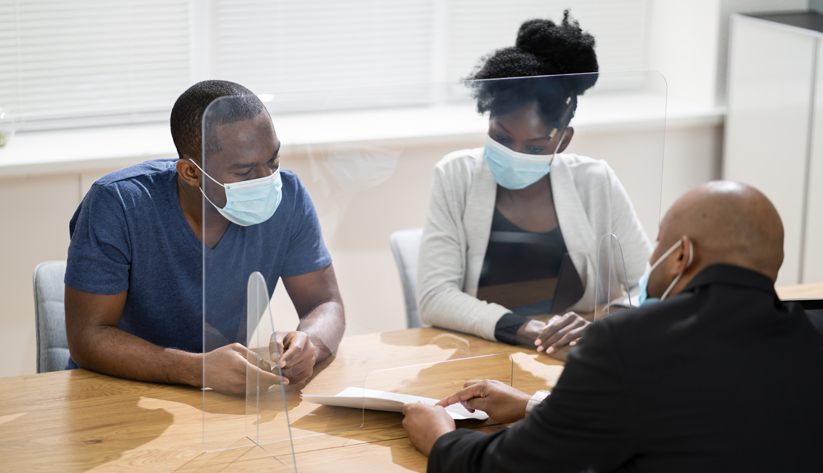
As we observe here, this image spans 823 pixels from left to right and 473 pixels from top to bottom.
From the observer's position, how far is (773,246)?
3.16 feet

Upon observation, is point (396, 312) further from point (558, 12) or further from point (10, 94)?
point (558, 12)

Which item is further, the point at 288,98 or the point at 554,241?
the point at 554,241

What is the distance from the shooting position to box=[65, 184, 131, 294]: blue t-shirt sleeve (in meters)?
1.50

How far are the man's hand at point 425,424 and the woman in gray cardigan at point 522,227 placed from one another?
12.8 inches

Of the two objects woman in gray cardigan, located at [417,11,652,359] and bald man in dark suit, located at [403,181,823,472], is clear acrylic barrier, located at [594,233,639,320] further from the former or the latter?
bald man in dark suit, located at [403,181,823,472]

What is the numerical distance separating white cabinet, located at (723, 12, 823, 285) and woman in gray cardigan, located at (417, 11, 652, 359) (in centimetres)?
166

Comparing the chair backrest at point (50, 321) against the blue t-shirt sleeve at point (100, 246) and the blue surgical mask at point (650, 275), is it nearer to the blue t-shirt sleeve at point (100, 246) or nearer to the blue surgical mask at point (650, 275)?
the blue t-shirt sleeve at point (100, 246)

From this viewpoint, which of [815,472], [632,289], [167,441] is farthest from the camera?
[632,289]

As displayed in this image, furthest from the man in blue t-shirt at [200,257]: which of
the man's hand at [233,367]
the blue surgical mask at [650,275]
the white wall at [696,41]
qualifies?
the white wall at [696,41]

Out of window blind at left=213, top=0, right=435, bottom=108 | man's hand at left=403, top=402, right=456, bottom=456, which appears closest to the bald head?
man's hand at left=403, top=402, right=456, bottom=456

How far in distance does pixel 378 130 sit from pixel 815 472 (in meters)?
0.97

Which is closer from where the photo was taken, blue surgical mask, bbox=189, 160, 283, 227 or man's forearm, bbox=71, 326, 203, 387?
blue surgical mask, bbox=189, 160, 283, 227

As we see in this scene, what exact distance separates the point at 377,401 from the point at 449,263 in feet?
1.31

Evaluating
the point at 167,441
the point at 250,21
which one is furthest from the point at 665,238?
the point at 250,21
